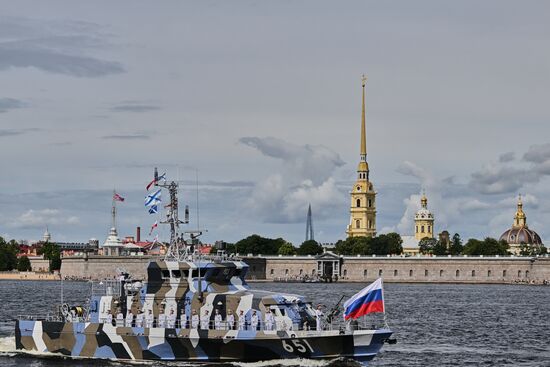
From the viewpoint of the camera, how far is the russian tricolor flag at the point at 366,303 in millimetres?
43781

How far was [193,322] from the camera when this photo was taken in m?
46.0

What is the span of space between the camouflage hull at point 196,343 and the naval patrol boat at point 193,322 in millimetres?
39

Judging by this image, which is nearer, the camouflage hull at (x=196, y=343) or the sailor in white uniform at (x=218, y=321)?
the camouflage hull at (x=196, y=343)

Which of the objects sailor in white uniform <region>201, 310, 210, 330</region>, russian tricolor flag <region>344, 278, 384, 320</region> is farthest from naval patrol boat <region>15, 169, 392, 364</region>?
russian tricolor flag <region>344, 278, 384, 320</region>

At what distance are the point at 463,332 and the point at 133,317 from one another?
96.5 ft

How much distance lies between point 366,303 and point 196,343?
279 inches

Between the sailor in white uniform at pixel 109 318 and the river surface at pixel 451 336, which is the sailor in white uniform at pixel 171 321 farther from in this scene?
the river surface at pixel 451 336

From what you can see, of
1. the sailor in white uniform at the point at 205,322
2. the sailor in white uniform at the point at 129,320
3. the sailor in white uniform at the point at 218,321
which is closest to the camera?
the sailor in white uniform at the point at 218,321

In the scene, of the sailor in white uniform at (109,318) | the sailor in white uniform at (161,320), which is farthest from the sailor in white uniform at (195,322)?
the sailor in white uniform at (109,318)

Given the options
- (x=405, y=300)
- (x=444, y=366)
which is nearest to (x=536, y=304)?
(x=405, y=300)

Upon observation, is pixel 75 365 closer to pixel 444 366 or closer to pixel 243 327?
pixel 243 327

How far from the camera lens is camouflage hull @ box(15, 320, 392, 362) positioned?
4388cm

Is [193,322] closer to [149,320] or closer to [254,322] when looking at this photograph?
[149,320]

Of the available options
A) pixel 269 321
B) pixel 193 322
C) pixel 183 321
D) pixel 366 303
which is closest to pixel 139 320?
pixel 183 321
